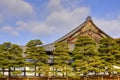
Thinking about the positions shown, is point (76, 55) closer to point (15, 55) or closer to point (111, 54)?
point (111, 54)

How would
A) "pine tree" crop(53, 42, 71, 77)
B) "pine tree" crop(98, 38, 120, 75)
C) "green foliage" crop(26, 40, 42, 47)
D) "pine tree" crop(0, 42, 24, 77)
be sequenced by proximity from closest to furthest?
1. "pine tree" crop(0, 42, 24, 77)
2. "pine tree" crop(53, 42, 71, 77)
3. "green foliage" crop(26, 40, 42, 47)
4. "pine tree" crop(98, 38, 120, 75)

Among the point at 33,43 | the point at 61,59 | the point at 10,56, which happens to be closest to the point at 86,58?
the point at 61,59

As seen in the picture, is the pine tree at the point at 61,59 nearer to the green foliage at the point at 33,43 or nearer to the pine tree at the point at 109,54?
the green foliage at the point at 33,43

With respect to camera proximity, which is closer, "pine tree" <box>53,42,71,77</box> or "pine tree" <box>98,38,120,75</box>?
"pine tree" <box>53,42,71,77</box>

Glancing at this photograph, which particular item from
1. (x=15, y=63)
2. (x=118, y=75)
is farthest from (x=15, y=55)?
(x=118, y=75)

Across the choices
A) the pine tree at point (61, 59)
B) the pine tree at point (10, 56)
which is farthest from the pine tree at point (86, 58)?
the pine tree at point (10, 56)

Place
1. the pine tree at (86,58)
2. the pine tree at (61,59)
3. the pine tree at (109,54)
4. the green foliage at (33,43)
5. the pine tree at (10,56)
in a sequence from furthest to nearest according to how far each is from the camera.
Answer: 1. the pine tree at (109,54)
2. the green foliage at (33,43)
3. the pine tree at (61,59)
4. the pine tree at (86,58)
5. the pine tree at (10,56)

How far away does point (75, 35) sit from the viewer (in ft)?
113

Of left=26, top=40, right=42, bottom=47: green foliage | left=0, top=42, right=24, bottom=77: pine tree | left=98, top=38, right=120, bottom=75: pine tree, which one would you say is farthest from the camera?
left=98, top=38, right=120, bottom=75: pine tree

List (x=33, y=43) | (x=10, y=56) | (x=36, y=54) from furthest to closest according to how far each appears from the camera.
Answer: (x=33, y=43)
(x=36, y=54)
(x=10, y=56)

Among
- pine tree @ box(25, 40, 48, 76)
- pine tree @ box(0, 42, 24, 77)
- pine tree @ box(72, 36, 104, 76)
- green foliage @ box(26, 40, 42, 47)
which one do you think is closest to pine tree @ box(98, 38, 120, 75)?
pine tree @ box(72, 36, 104, 76)

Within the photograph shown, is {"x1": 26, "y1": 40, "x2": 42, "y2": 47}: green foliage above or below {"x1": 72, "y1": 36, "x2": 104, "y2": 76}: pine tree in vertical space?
above

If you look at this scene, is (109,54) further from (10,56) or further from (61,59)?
(10,56)

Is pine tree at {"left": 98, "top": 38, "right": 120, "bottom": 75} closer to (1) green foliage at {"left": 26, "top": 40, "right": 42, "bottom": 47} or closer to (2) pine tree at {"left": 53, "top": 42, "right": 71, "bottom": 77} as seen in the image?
(2) pine tree at {"left": 53, "top": 42, "right": 71, "bottom": 77}
